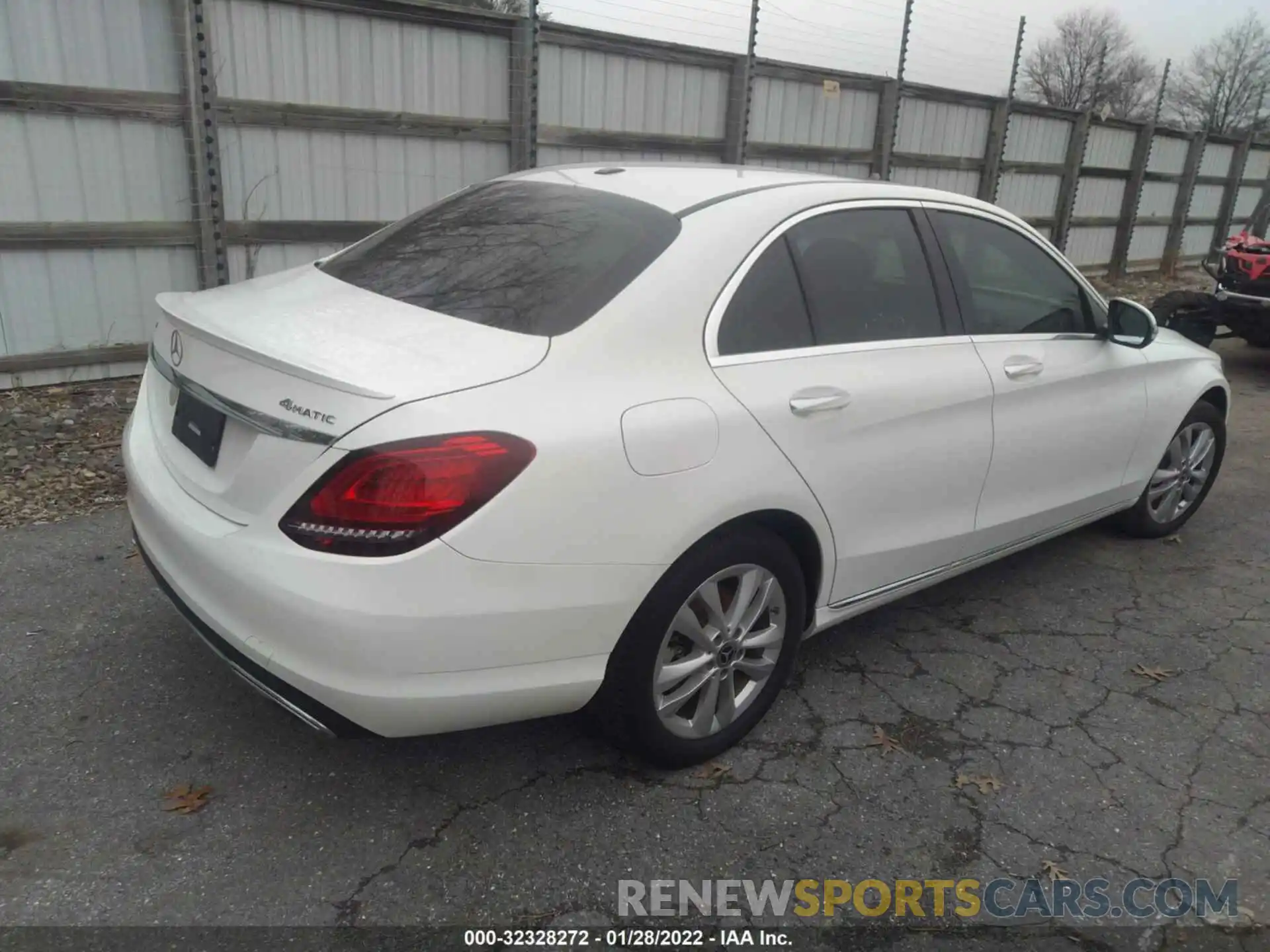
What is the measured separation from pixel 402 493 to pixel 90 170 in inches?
191

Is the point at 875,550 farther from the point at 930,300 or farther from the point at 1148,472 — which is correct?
the point at 1148,472

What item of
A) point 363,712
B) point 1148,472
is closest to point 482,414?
point 363,712

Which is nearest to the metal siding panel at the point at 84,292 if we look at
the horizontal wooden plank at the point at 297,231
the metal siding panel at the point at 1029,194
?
the horizontal wooden plank at the point at 297,231

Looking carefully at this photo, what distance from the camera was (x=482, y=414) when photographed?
2.16 metres

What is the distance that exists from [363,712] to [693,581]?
2.89 ft

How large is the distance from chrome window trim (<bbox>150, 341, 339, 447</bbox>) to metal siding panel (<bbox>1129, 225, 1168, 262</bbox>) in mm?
15985

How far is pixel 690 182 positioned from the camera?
10.0ft

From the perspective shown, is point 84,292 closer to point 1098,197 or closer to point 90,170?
point 90,170

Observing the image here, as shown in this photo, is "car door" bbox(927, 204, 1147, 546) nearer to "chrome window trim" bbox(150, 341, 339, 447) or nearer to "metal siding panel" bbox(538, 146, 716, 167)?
"chrome window trim" bbox(150, 341, 339, 447)

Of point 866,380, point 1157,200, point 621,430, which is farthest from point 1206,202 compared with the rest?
point 621,430

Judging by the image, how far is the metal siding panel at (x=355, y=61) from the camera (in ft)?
20.0

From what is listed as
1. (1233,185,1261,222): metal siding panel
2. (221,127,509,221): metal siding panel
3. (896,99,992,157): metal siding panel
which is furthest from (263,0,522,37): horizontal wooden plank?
(1233,185,1261,222): metal siding panel

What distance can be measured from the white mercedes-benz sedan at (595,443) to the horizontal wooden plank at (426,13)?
3.82 m

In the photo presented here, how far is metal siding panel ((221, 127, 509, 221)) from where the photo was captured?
629 cm
